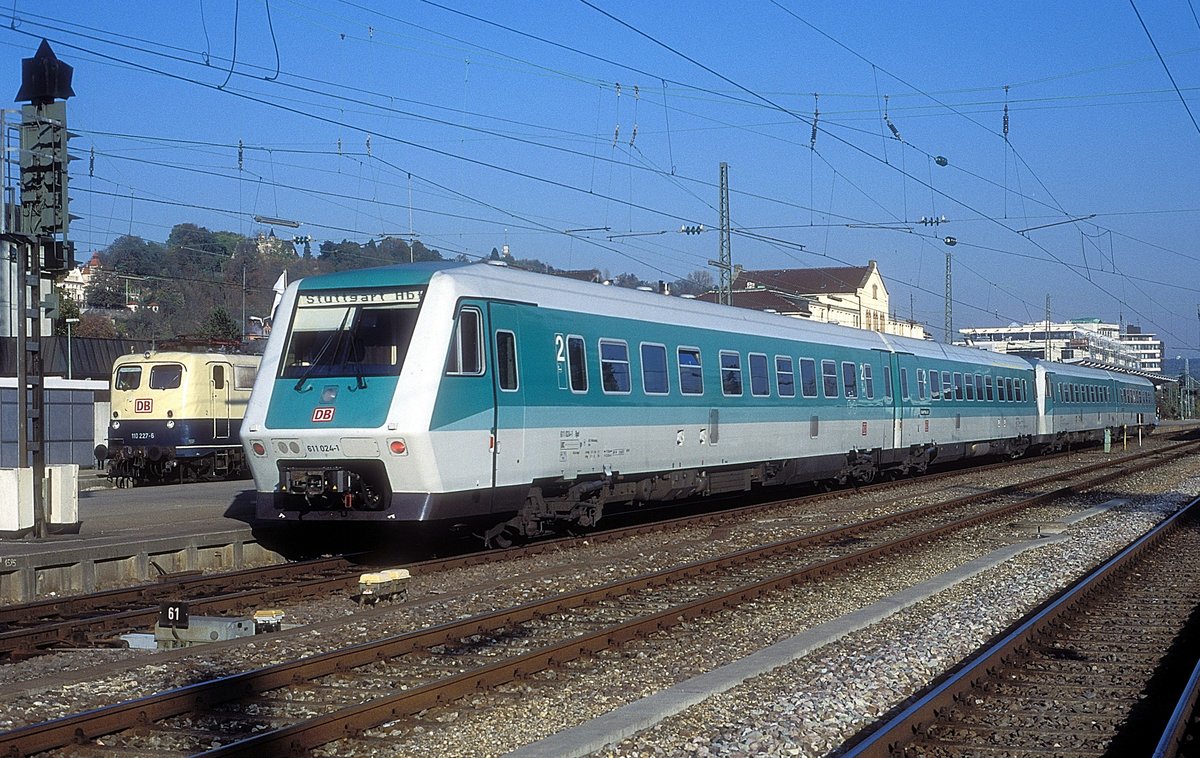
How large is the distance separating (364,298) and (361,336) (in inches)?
18.6

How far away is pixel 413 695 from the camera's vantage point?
7.81 metres

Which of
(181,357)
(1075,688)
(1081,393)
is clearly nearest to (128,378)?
(181,357)

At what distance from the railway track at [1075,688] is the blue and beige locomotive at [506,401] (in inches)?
238

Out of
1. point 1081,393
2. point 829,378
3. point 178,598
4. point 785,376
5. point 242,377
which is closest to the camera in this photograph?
point 178,598

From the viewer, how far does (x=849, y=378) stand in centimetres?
2548

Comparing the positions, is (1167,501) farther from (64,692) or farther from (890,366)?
(64,692)

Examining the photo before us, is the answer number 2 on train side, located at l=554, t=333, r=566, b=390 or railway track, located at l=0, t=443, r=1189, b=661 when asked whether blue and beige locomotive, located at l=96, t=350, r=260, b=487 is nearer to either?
railway track, located at l=0, t=443, r=1189, b=661

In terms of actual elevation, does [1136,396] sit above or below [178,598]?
above

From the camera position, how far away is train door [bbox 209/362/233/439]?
3009 centimetres

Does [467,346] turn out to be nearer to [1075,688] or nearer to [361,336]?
[361,336]

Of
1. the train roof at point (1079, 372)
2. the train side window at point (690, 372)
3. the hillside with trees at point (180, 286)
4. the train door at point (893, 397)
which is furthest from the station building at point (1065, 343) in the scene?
the train side window at point (690, 372)

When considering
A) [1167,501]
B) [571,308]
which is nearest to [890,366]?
[1167,501]

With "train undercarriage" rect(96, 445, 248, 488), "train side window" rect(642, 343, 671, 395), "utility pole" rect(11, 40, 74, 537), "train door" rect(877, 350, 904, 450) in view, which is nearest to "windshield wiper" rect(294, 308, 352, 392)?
"utility pole" rect(11, 40, 74, 537)

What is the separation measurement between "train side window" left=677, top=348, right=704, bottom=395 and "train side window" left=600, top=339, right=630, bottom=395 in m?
1.72
